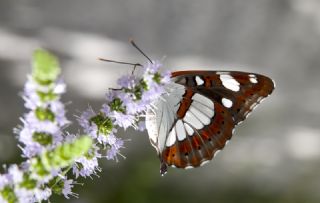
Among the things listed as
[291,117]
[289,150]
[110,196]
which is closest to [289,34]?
[291,117]

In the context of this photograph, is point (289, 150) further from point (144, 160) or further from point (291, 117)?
point (144, 160)

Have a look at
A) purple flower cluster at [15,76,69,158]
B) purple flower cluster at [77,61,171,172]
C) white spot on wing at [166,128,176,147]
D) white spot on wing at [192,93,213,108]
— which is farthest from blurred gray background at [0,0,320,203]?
purple flower cluster at [15,76,69,158]

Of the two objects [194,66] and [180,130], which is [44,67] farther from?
[194,66]

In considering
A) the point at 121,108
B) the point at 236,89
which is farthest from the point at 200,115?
the point at 121,108

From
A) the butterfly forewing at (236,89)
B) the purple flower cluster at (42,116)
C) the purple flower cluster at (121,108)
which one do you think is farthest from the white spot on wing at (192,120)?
the purple flower cluster at (42,116)

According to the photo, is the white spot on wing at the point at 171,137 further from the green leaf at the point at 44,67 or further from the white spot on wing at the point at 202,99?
the green leaf at the point at 44,67

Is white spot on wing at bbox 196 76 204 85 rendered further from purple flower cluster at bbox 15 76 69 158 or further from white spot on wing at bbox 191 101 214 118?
purple flower cluster at bbox 15 76 69 158
